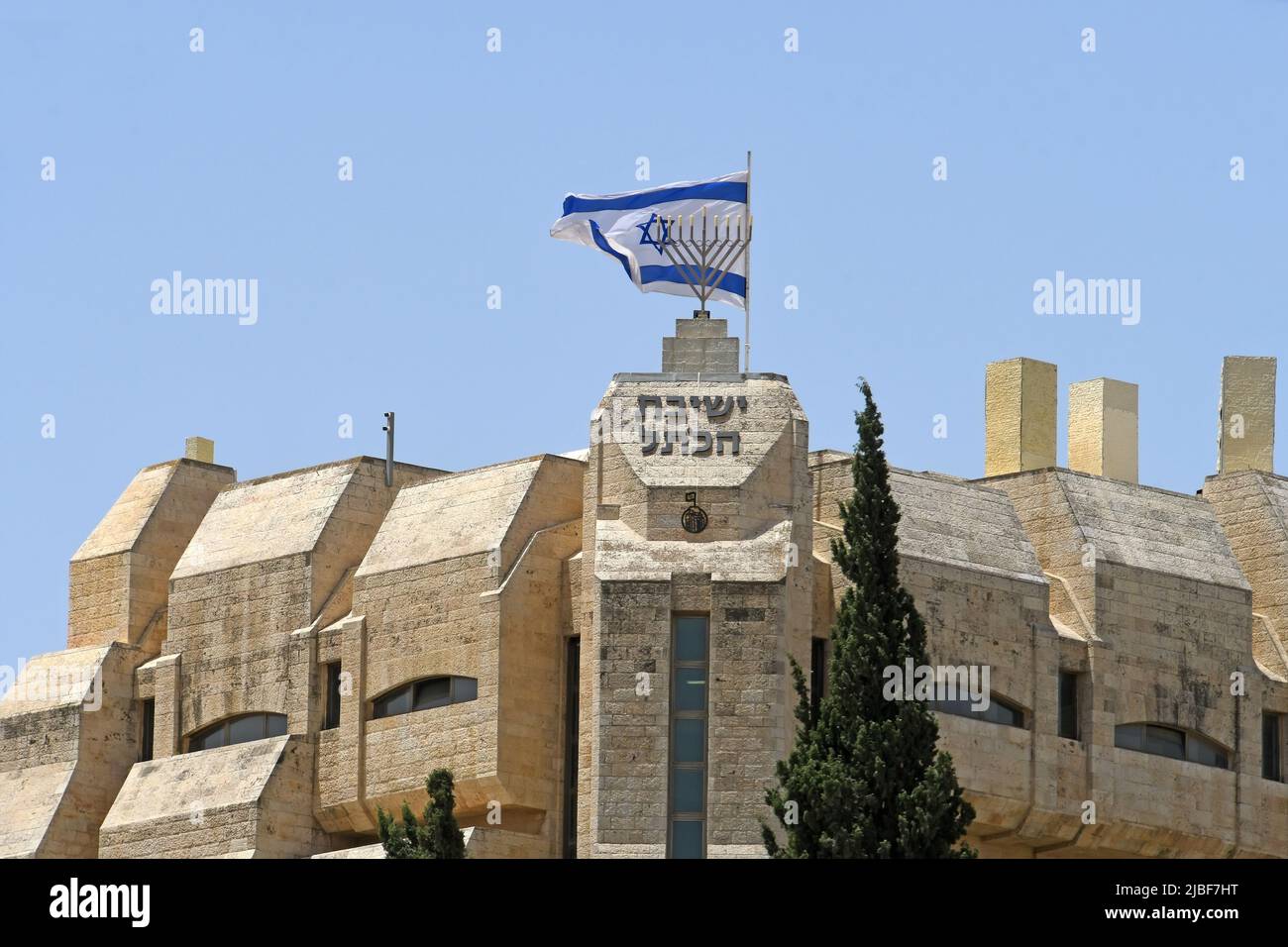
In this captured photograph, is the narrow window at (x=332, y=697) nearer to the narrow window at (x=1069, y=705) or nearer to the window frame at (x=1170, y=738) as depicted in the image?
the narrow window at (x=1069, y=705)

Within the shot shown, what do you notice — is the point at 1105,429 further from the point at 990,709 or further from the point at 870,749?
the point at 870,749

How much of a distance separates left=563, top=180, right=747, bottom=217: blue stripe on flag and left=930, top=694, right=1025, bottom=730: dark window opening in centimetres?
1058

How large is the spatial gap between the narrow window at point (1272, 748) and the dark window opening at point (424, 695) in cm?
1706

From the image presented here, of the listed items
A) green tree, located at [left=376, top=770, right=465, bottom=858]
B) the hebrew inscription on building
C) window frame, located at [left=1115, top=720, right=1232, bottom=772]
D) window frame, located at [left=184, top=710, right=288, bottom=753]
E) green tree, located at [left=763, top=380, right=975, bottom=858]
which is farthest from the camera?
window frame, located at [left=184, top=710, right=288, bottom=753]

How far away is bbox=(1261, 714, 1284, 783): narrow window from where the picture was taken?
6256 cm

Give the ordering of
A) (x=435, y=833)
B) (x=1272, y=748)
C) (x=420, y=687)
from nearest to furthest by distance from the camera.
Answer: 1. (x=435, y=833)
2. (x=420, y=687)
3. (x=1272, y=748)

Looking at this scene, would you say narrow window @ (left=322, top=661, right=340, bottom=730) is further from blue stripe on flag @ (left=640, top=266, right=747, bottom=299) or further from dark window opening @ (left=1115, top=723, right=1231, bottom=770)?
dark window opening @ (left=1115, top=723, right=1231, bottom=770)

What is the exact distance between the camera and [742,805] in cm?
5294

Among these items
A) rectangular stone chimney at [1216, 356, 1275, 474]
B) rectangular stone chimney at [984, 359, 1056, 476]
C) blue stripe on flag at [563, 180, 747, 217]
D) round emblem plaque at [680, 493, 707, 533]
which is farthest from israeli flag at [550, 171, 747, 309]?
rectangular stone chimney at [1216, 356, 1275, 474]

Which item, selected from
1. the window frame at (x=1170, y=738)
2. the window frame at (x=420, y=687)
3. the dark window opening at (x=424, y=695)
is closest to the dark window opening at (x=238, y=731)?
the window frame at (x=420, y=687)

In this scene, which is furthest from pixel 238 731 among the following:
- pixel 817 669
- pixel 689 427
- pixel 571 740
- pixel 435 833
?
pixel 435 833

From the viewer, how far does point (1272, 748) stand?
206 feet

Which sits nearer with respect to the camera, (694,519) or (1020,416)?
(694,519)

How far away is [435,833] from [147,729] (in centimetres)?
1659
